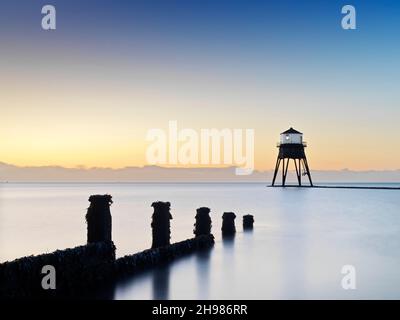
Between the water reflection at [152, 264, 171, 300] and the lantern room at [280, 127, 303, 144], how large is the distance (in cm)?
8048

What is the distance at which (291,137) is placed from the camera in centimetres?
9550

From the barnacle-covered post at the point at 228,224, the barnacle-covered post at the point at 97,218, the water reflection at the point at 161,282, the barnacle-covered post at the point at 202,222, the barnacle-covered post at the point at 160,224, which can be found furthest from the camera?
the barnacle-covered post at the point at 228,224

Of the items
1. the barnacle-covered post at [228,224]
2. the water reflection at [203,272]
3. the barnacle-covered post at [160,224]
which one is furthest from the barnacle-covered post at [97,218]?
the barnacle-covered post at [228,224]

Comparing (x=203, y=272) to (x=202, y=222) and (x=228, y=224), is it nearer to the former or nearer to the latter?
(x=202, y=222)

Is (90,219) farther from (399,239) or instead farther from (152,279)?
(399,239)

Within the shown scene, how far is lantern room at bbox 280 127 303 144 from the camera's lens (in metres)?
94.8

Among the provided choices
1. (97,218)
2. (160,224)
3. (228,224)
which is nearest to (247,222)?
(228,224)

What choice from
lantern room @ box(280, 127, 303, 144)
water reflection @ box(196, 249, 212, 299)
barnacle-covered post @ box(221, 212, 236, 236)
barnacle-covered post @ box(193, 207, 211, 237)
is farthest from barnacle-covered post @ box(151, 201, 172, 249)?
lantern room @ box(280, 127, 303, 144)

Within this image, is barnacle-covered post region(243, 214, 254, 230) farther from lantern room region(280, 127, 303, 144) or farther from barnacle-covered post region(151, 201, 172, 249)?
lantern room region(280, 127, 303, 144)

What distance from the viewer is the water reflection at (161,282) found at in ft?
46.2

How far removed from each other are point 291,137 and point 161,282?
83.2 meters

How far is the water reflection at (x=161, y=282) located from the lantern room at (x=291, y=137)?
80.5m

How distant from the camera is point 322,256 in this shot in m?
23.6

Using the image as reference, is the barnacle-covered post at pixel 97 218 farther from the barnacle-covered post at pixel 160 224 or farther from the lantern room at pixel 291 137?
the lantern room at pixel 291 137
